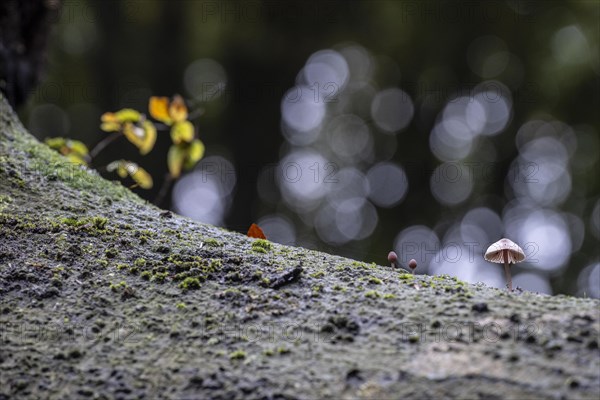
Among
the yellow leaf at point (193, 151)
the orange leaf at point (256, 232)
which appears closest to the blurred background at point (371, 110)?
the yellow leaf at point (193, 151)

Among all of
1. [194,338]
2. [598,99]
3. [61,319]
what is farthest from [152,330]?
[598,99]

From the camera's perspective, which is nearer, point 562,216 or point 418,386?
point 418,386

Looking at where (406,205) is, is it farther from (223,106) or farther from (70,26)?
(70,26)

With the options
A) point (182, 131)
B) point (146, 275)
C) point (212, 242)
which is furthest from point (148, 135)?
point (146, 275)

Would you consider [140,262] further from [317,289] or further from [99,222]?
[317,289]

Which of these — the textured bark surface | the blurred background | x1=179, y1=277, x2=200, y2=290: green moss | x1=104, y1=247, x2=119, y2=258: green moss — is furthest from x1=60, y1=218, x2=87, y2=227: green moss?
the blurred background

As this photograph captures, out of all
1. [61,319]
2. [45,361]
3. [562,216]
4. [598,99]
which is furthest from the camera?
[562,216]

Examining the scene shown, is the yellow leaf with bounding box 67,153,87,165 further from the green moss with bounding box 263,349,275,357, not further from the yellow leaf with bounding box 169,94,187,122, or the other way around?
the green moss with bounding box 263,349,275,357
